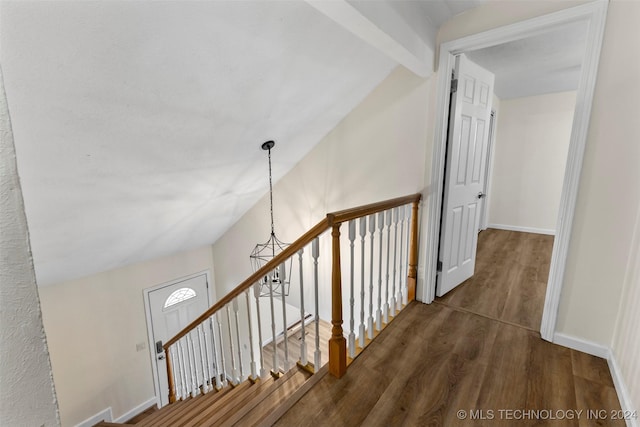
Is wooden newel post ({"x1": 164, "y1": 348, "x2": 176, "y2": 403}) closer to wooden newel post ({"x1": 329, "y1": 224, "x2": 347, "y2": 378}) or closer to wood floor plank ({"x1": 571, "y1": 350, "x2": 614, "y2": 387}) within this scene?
wooden newel post ({"x1": 329, "y1": 224, "x2": 347, "y2": 378})

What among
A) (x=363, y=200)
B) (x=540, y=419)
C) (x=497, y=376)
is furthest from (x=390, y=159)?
(x=540, y=419)

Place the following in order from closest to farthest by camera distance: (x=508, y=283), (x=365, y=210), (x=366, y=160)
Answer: (x=365, y=210) < (x=366, y=160) < (x=508, y=283)

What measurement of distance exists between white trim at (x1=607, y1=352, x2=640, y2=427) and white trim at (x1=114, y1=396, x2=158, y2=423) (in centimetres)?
518

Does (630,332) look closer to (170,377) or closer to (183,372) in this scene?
(183,372)

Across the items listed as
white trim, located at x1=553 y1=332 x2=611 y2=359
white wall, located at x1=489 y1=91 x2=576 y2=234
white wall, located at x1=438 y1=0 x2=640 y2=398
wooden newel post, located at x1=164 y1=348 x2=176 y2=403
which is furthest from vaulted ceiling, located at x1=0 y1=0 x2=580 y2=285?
white wall, located at x1=489 y1=91 x2=576 y2=234

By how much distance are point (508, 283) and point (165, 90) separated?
133 inches

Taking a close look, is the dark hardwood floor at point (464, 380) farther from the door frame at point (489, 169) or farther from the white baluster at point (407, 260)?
the door frame at point (489, 169)

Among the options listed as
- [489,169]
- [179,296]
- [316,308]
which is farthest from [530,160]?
[179,296]

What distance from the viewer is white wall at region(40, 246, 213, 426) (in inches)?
132

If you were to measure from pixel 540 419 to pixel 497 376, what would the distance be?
Answer: 0.89ft

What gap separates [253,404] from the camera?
1663 mm

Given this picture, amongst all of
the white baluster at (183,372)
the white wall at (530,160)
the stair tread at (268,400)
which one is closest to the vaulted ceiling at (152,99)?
the white baluster at (183,372)

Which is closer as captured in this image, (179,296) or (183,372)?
(183,372)

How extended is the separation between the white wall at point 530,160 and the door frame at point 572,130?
11.2ft
